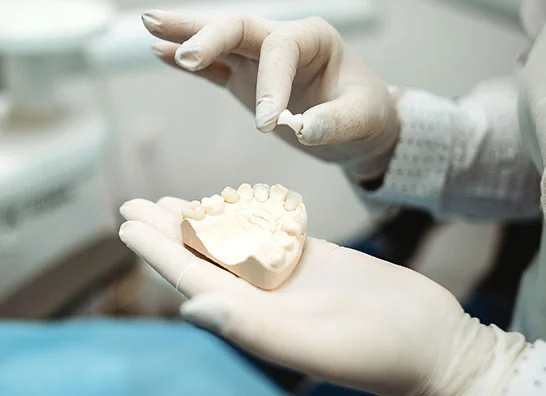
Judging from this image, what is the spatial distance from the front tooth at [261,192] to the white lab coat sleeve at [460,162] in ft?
Answer: 0.64

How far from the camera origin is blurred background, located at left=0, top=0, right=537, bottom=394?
101cm

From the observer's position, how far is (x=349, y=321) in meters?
0.40

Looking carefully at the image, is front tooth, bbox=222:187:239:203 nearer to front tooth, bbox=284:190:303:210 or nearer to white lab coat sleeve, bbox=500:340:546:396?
front tooth, bbox=284:190:303:210

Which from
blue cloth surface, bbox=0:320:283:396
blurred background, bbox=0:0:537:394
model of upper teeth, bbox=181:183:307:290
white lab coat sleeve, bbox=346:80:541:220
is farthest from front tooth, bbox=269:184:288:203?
blue cloth surface, bbox=0:320:283:396

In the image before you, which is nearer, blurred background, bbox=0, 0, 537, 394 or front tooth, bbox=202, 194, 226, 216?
front tooth, bbox=202, 194, 226, 216

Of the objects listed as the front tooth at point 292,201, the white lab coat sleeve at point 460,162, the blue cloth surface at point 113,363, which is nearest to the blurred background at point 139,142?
the blue cloth surface at point 113,363

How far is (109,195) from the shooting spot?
1.30m

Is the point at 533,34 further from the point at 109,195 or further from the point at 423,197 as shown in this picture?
the point at 109,195

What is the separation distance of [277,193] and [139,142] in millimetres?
921

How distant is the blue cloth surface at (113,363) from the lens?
94 cm

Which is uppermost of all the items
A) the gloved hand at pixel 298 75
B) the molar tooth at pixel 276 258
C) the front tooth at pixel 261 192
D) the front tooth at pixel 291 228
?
the gloved hand at pixel 298 75

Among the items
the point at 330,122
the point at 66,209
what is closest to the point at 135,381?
the point at 66,209

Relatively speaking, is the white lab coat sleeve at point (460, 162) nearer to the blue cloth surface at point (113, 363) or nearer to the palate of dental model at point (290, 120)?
the palate of dental model at point (290, 120)

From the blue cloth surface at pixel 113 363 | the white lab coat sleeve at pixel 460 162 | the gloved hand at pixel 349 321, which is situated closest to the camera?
the gloved hand at pixel 349 321
